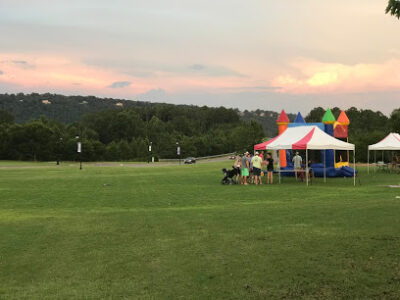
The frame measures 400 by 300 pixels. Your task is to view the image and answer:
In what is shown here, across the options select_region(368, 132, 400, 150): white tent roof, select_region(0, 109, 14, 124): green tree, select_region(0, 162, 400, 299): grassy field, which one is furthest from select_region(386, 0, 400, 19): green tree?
select_region(0, 109, 14, 124): green tree

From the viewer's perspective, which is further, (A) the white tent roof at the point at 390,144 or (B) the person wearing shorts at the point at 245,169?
(A) the white tent roof at the point at 390,144

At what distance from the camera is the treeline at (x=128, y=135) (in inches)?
3428

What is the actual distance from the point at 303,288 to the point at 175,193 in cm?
1243

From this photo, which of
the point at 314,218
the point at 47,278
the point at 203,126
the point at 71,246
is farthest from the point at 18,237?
the point at 203,126

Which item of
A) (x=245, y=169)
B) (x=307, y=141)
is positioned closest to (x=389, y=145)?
(x=307, y=141)

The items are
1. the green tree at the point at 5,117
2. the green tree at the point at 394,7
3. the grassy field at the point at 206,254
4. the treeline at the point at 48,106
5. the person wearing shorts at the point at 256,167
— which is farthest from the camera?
the treeline at the point at 48,106

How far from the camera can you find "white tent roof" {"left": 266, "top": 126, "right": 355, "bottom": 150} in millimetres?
21922

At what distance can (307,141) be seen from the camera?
22375mm

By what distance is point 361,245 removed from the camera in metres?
7.10

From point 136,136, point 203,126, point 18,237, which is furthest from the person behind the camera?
point 203,126

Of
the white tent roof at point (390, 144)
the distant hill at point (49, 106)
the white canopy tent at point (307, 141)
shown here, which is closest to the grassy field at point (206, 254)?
the white canopy tent at point (307, 141)

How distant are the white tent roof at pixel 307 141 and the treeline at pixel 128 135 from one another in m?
47.3

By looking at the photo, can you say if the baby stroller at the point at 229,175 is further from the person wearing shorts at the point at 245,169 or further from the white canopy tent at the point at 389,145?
the white canopy tent at the point at 389,145

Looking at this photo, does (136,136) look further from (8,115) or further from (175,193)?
(175,193)
